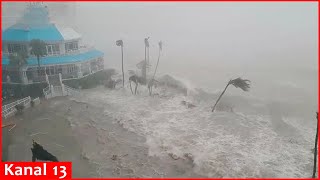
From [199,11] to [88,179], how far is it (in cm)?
16968

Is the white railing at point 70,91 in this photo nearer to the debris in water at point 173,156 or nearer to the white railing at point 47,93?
the white railing at point 47,93

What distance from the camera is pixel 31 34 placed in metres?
44.7

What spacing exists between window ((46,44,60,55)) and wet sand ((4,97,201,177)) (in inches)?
405

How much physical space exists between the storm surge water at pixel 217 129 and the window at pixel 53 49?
7780 millimetres

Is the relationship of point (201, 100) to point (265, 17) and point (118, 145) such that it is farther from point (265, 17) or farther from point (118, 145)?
point (265, 17)

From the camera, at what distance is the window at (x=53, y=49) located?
44.9 metres

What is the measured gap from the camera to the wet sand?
25.0m

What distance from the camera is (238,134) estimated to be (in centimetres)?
3180

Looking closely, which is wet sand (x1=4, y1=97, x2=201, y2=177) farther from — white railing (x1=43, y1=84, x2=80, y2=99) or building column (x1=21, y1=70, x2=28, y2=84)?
building column (x1=21, y1=70, x2=28, y2=84)

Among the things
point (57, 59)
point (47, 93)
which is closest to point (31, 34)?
point (57, 59)

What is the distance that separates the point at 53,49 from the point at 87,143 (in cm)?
2057

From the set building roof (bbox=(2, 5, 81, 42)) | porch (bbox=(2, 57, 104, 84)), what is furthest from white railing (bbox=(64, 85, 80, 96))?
building roof (bbox=(2, 5, 81, 42))

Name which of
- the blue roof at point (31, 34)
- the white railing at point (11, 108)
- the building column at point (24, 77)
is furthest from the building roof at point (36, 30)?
the white railing at point (11, 108)

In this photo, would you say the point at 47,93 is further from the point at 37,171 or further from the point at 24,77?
the point at 37,171
